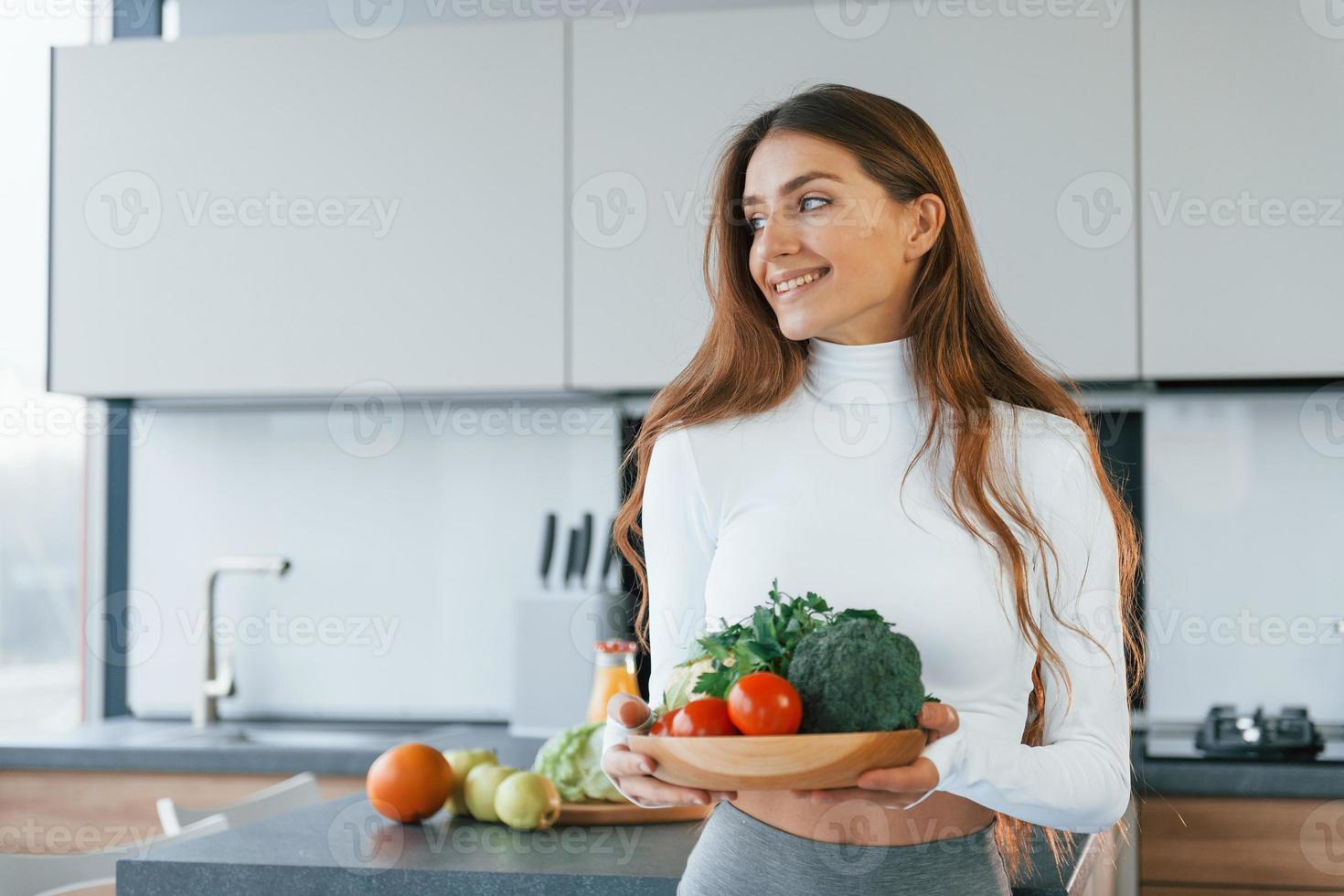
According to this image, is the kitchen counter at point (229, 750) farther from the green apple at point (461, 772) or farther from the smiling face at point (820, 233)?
the smiling face at point (820, 233)

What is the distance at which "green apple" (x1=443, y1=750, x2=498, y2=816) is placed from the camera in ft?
5.41

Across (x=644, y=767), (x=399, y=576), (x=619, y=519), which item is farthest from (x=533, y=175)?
(x=644, y=767)

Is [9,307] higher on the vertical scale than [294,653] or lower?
higher

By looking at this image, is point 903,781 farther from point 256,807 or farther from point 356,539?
point 356,539

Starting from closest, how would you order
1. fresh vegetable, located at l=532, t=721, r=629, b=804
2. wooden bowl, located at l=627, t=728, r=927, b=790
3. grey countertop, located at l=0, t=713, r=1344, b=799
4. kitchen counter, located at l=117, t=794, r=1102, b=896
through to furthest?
wooden bowl, located at l=627, t=728, r=927, b=790
kitchen counter, located at l=117, t=794, r=1102, b=896
fresh vegetable, located at l=532, t=721, r=629, b=804
grey countertop, located at l=0, t=713, r=1344, b=799

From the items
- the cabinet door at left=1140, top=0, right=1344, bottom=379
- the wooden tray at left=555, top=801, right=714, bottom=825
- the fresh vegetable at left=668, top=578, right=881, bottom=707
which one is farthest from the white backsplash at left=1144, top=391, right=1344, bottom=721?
the fresh vegetable at left=668, top=578, right=881, bottom=707

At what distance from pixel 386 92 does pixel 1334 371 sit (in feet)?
6.42

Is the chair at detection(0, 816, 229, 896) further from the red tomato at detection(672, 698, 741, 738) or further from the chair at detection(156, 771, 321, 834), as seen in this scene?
the red tomato at detection(672, 698, 741, 738)

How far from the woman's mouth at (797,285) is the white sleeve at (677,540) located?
0.54ft

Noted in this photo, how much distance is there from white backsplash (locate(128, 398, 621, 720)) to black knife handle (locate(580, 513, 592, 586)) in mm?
108

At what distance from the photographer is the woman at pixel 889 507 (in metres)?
1.09

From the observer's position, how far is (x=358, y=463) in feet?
10.5

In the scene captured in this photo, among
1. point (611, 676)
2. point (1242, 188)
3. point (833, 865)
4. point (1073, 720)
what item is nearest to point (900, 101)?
point (1242, 188)

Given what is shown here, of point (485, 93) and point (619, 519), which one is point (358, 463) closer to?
point (485, 93)
